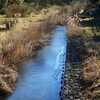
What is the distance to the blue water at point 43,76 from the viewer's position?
2275 centimetres

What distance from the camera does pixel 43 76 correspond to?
26453mm

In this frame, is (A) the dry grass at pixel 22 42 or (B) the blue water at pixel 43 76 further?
(A) the dry grass at pixel 22 42

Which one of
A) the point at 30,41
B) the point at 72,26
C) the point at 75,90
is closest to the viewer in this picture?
the point at 75,90

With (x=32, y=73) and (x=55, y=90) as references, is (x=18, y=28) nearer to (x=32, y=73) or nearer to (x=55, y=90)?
(x=32, y=73)

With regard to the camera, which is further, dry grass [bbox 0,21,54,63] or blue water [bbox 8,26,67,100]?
dry grass [bbox 0,21,54,63]

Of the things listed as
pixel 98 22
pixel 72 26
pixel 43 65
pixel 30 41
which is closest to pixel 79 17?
pixel 98 22

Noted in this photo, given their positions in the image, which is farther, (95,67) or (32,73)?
(32,73)

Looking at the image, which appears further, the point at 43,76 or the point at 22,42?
the point at 22,42

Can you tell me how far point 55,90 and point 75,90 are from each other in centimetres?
159

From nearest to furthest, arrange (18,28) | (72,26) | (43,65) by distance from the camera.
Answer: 1. (43,65)
2. (18,28)
3. (72,26)

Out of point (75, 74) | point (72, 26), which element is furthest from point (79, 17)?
point (75, 74)

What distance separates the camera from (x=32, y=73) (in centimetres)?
2736

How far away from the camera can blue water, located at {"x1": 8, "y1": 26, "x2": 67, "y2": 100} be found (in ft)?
74.6

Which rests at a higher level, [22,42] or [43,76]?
[22,42]
